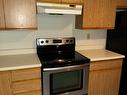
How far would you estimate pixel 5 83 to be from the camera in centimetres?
169

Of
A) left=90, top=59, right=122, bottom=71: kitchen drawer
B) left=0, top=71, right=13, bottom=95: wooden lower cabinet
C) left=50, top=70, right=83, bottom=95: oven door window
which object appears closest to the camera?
left=0, top=71, right=13, bottom=95: wooden lower cabinet

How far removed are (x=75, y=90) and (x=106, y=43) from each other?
1195mm

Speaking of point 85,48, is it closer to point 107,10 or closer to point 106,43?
point 106,43

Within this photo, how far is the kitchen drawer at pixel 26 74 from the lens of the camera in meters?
1.70

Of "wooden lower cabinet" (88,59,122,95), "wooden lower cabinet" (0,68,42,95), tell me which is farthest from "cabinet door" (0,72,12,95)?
"wooden lower cabinet" (88,59,122,95)

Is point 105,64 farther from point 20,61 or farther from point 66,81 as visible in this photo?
point 20,61

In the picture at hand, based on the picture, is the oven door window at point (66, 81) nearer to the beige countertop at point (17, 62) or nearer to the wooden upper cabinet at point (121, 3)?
the beige countertop at point (17, 62)

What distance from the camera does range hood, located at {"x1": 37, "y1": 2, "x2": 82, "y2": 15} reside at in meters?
1.86

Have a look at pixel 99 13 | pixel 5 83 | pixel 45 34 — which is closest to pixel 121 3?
pixel 99 13

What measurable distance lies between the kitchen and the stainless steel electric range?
0.45ft

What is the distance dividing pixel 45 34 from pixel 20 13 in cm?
59

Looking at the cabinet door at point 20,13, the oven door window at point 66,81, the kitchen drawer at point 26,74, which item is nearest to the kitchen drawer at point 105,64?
the oven door window at point 66,81

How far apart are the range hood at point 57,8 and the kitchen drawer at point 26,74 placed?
2.65 ft

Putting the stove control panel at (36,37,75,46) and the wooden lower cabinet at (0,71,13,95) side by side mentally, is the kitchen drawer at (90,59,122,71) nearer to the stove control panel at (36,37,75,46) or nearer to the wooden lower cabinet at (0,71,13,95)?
the stove control panel at (36,37,75,46)
